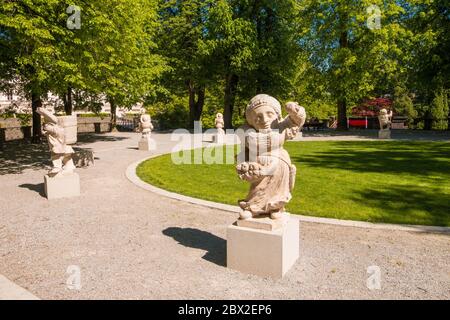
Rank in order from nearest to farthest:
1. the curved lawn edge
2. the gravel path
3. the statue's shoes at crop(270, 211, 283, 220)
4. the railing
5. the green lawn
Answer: the gravel path < the statue's shoes at crop(270, 211, 283, 220) < the curved lawn edge < the green lawn < the railing

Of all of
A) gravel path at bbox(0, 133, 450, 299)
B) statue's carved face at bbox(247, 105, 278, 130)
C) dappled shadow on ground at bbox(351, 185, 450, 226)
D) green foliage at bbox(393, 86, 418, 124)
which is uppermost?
green foliage at bbox(393, 86, 418, 124)

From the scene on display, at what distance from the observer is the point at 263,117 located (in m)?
5.10

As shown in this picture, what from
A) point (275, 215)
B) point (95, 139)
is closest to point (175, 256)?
point (275, 215)

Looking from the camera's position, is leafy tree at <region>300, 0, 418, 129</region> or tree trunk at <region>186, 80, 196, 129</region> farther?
tree trunk at <region>186, 80, 196, 129</region>

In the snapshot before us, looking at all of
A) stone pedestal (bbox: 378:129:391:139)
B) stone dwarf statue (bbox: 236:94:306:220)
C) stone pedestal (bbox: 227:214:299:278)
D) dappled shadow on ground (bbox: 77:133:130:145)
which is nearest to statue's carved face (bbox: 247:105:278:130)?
stone dwarf statue (bbox: 236:94:306:220)

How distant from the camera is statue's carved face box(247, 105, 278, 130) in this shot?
5.10 meters

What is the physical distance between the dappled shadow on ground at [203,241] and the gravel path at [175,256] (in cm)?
2

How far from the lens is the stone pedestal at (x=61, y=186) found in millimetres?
9680

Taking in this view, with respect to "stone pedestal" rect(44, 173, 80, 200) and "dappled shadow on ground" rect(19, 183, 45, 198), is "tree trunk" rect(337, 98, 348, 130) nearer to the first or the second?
"dappled shadow on ground" rect(19, 183, 45, 198)

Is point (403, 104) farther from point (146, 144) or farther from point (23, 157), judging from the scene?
point (23, 157)

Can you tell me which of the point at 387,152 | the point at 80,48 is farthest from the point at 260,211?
the point at 387,152

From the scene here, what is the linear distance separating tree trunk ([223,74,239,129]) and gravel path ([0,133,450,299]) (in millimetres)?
24781
